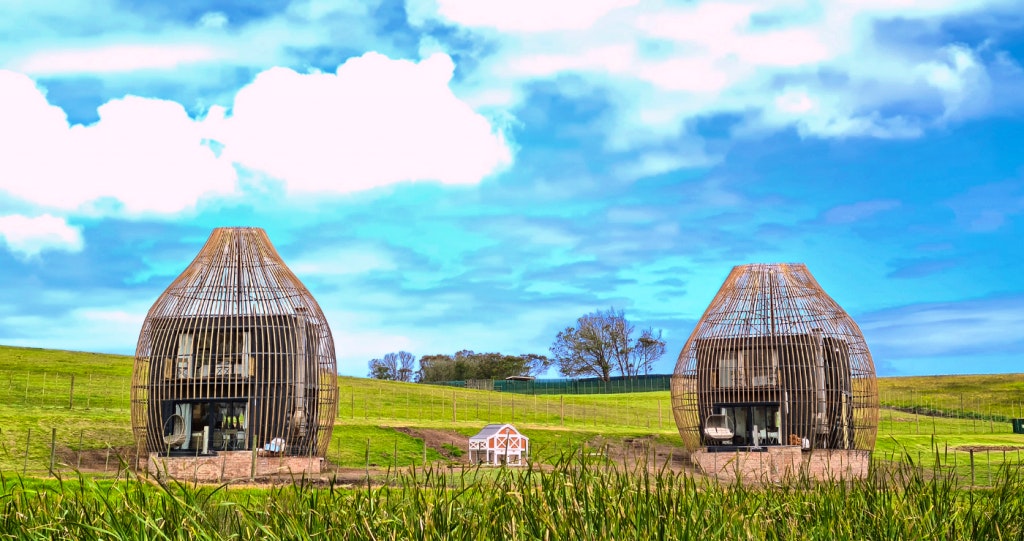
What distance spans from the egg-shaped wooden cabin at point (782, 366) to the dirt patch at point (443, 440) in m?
7.09

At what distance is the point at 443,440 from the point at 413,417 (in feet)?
33.2

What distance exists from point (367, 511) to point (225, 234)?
19645mm

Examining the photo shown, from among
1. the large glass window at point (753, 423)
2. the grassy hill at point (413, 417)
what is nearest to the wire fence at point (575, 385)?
the grassy hill at point (413, 417)

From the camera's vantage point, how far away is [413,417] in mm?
41688

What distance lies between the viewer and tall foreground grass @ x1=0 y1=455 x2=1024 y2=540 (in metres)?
5.97

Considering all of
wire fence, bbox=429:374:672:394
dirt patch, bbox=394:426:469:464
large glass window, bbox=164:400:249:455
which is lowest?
dirt patch, bbox=394:426:469:464

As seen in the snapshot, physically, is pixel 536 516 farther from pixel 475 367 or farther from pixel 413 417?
pixel 475 367

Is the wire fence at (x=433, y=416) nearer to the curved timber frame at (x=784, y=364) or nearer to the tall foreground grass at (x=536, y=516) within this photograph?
Result: the curved timber frame at (x=784, y=364)

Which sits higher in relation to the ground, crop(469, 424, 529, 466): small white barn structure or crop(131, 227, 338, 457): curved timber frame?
crop(131, 227, 338, 457): curved timber frame

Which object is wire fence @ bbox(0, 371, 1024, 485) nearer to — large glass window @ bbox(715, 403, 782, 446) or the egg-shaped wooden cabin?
the egg-shaped wooden cabin

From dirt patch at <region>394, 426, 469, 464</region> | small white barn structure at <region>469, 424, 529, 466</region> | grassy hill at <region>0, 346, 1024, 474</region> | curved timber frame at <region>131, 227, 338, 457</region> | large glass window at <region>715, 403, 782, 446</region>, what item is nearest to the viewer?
curved timber frame at <region>131, 227, 338, 457</region>

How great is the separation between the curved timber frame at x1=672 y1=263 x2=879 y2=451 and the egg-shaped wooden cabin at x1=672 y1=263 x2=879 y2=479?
0.03m

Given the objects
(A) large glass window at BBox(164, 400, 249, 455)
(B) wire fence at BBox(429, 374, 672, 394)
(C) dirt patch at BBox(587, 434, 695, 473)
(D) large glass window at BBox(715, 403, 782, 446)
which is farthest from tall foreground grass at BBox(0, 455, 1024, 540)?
(B) wire fence at BBox(429, 374, 672, 394)

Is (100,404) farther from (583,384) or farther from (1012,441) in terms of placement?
(583,384)
